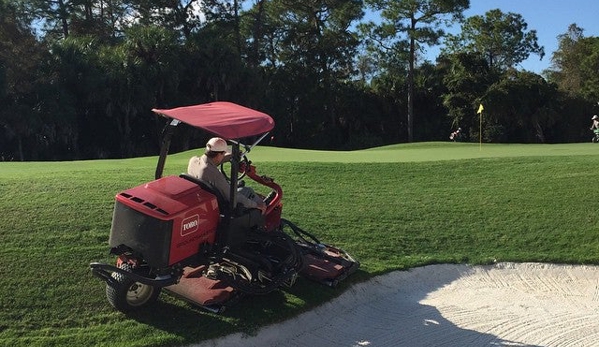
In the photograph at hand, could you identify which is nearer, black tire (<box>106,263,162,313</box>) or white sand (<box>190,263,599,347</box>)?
black tire (<box>106,263,162,313</box>)

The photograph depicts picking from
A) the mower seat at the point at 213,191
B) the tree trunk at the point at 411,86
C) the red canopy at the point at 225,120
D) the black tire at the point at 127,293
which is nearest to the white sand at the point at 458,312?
the black tire at the point at 127,293

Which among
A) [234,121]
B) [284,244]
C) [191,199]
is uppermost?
[234,121]

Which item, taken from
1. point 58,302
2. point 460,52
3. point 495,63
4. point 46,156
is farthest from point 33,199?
point 495,63

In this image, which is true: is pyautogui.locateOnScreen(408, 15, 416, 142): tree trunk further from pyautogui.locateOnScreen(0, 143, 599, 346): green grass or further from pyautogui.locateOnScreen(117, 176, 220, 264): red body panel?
pyautogui.locateOnScreen(117, 176, 220, 264): red body panel

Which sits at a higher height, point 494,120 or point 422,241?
point 494,120

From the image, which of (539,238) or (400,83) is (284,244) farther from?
(400,83)

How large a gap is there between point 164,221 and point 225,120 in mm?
985

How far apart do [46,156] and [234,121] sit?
2893cm

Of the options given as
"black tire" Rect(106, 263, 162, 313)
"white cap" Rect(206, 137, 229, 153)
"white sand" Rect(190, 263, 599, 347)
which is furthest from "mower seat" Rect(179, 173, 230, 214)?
"white sand" Rect(190, 263, 599, 347)

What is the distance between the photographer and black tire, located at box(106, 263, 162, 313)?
15.8 feet

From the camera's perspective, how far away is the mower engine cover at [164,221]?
14.6 ft

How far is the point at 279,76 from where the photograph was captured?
39.8 m

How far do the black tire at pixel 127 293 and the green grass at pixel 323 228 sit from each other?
0.32 ft

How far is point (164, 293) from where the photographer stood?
540 cm
